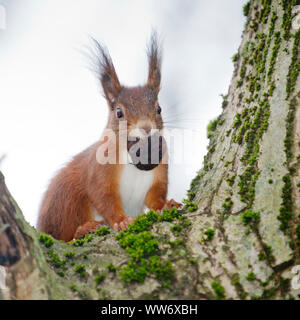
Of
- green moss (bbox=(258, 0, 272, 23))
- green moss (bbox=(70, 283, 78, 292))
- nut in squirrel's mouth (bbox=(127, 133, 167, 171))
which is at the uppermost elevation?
green moss (bbox=(258, 0, 272, 23))

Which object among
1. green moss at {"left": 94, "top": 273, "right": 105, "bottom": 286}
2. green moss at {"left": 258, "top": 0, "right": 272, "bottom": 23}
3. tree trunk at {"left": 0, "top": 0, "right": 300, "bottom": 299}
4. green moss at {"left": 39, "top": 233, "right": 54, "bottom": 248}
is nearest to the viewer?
tree trunk at {"left": 0, "top": 0, "right": 300, "bottom": 299}

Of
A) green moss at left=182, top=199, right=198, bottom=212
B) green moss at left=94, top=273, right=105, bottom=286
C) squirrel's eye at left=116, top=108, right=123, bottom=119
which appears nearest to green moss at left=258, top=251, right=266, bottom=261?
green moss at left=182, top=199, right=198, bottom=212

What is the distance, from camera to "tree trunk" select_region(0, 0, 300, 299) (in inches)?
62.6

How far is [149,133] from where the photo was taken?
2.71m

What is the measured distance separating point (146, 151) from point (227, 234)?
3.75 ft

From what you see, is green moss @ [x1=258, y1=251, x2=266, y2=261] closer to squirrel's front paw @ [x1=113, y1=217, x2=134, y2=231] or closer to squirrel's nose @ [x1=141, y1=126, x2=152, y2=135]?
squirrel's front paw @ [x1=113, y1=217, x2=134, y2=231]

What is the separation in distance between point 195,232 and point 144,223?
0.29 m

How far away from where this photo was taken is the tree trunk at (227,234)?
1590 millimetres

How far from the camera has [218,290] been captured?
1.62 metres

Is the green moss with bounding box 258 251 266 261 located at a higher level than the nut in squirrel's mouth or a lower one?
lower

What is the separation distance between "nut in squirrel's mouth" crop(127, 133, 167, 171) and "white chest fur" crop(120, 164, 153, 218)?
128 mm

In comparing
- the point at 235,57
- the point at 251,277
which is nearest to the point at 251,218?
the point at 251,277

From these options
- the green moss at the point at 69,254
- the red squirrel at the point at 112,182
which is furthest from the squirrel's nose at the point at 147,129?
the green moss at the point at 69,254
